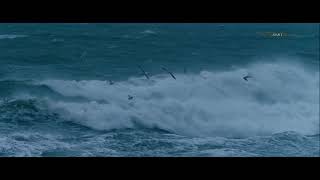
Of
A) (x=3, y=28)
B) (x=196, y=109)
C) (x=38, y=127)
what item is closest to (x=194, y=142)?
(x=196, y=109)

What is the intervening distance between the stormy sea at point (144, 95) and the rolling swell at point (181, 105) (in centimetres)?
1

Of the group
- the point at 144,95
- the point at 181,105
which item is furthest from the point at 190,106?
the point at 144,95

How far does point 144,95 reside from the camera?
5.27 m

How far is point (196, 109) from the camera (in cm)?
533

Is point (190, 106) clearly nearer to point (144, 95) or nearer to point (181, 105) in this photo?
point (181, 105)

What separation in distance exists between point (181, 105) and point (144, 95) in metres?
0.44

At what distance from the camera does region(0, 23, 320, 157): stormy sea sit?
16.9 ft

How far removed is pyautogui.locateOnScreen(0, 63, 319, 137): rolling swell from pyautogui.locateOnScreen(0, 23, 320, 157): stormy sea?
0.04ft

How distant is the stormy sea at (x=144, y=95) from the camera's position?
16.9ft

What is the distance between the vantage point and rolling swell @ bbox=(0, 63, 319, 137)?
5.24 m

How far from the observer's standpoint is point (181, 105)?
208 inches

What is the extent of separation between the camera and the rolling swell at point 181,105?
524 cm

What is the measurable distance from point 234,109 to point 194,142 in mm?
652
